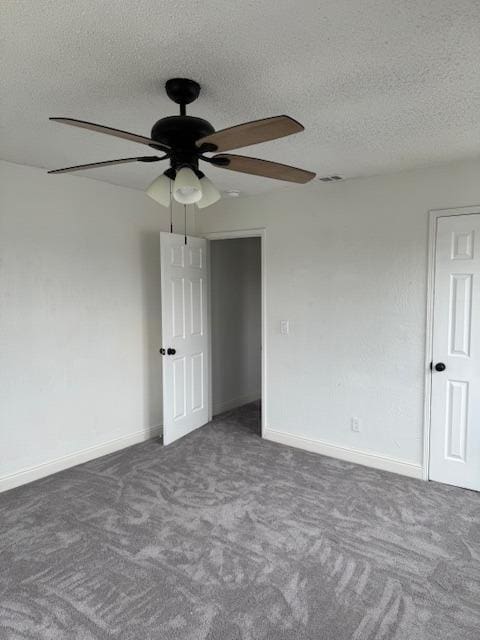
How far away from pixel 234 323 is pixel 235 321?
Answer: 0.10ft

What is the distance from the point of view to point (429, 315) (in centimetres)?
321

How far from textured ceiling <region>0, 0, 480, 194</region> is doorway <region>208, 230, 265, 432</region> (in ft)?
7.69

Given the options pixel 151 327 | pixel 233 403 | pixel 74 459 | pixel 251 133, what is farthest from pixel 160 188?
pixel 233 403

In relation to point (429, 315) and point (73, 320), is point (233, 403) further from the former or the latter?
point (429, 315)

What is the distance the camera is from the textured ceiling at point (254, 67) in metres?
1.42

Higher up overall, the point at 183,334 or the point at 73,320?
the point at 73,320

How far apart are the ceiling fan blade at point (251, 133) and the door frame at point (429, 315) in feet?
6.74

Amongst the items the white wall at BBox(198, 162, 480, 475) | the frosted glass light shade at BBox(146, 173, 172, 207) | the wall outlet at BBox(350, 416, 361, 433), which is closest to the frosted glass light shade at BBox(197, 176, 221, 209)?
the frosted glass light shade at BBox(146, 173, 172, 207)

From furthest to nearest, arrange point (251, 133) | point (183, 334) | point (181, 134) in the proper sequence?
point (183, 334) → point (181, 134) → point (251, 133)


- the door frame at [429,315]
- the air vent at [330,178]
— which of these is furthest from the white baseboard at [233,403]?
the air vent at [330,178]

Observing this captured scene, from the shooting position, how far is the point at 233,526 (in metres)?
2.67

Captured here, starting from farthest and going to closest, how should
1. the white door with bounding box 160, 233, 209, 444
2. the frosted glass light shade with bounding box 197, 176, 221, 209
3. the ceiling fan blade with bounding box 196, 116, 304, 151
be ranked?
1. the white door with bounding box 160, 233, 209, 444
2. the frosted glass light shade with bounding box 197, 176, 221, 209
3. the ceiling fan blade with bounding box 196, 116, 304, 151

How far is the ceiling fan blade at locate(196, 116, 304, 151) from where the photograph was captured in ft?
4.56

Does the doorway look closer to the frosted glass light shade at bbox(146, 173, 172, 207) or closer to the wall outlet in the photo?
the wall outlet
